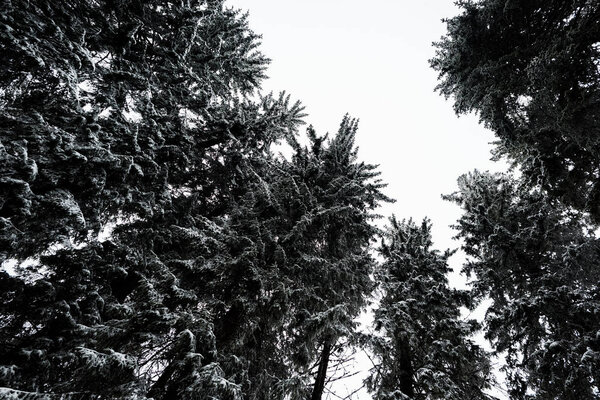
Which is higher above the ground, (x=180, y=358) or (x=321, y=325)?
(x=321, y=325)

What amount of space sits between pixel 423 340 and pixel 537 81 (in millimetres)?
8613

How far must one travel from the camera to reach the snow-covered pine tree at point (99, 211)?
3867 mm

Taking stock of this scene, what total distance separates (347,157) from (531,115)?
19.1 feet

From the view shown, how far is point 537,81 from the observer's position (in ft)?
23.9

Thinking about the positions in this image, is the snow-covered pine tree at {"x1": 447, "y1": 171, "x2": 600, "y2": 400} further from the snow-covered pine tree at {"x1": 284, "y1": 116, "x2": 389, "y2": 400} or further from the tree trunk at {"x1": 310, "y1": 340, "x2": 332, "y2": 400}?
the tree trunk at {"x1": 310, "y1": 340, "x2": 332, "y2": 400}

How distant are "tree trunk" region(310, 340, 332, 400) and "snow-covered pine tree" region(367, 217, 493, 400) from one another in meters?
1.24

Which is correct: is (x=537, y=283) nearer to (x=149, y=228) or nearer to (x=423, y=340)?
(x=423, y=340)

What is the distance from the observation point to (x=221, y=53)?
9.98 meters

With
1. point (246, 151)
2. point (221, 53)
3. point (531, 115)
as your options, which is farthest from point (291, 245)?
point (531, 115)

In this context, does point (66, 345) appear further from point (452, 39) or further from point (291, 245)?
point (452, 39)

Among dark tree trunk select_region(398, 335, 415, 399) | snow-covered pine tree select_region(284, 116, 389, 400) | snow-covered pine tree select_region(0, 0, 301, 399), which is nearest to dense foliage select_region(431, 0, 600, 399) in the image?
dark tree trunk select_region(398, 335, 415, 399)

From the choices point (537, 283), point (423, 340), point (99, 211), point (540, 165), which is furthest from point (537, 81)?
point (99, 211)

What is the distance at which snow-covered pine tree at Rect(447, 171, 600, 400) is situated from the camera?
823cm

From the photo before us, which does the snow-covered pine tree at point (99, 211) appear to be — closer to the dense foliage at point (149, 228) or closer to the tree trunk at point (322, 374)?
the dense foliage at point (149, 228)
